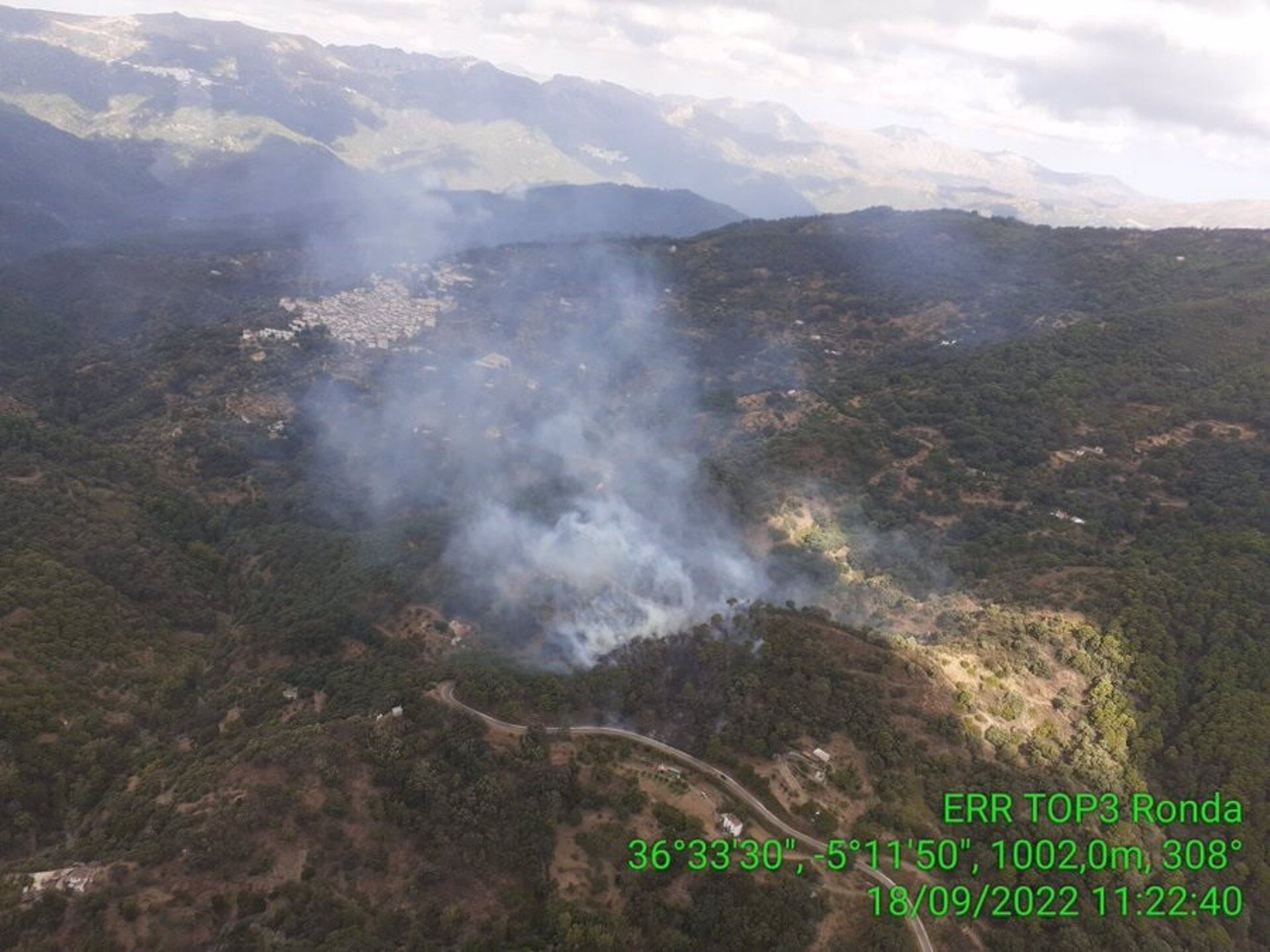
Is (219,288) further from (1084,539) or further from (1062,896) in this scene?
(1062,896)

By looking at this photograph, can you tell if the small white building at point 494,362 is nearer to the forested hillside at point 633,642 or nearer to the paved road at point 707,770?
the forested hillside at point 633,642

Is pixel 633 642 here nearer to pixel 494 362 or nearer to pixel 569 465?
pixel 569 465

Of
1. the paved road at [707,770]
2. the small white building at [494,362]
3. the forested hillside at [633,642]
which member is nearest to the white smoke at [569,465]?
the small white building at [494,362]

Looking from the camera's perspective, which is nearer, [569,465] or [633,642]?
[633,642]

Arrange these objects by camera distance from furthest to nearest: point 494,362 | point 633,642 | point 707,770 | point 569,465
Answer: point 494,362 < point 569,465 < point 633,642 < point 707,770

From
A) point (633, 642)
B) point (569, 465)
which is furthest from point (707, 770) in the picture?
point (569, 465)

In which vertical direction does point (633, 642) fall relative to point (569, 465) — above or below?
above
